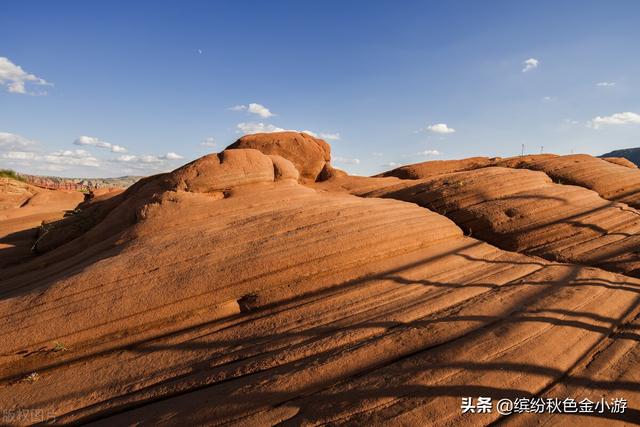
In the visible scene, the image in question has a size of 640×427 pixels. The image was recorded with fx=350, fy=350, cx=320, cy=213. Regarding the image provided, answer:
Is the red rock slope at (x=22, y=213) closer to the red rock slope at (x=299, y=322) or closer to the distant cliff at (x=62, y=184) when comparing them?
the red rock slope at (x=299, y=322)

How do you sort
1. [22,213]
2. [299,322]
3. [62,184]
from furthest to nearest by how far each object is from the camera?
[62,184], [22,213], [299,322]

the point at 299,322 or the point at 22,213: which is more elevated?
the point at 22,213

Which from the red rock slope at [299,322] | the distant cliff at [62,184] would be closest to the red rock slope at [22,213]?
the red rock slope at [299,322]

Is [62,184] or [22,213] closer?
[22,213]

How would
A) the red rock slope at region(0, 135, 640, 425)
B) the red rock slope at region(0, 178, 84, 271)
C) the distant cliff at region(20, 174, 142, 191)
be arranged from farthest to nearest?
the distant cliff at region(20, 174, 142, 191) < the red rock slope at region(0, 178, 84, 271) < the red rock slope at region(0, 135, 640, 425)

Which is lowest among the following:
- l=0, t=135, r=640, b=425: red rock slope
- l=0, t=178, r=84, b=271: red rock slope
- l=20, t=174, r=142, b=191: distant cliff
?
l=0, t=135, r=640, b=425: red rock slope

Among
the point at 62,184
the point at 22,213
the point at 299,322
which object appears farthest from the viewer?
the point at 62,184

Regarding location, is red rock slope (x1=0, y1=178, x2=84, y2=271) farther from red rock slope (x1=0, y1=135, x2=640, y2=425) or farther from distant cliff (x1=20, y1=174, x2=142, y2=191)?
distant cliff (x1=20, y1=174, x2=142, y2=191)

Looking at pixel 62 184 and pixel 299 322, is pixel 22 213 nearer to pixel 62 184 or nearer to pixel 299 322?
pixel 299 322

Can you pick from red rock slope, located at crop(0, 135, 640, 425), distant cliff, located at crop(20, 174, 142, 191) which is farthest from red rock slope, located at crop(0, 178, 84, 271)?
distant cliff, located at crop(20, 174, 142, 191)

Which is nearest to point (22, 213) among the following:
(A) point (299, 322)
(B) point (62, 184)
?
(A) point (299, 322)

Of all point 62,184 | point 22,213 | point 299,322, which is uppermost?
point 62,184

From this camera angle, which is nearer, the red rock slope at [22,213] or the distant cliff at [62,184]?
the red rock slope at [22,213]

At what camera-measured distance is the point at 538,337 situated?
12.9 feet
